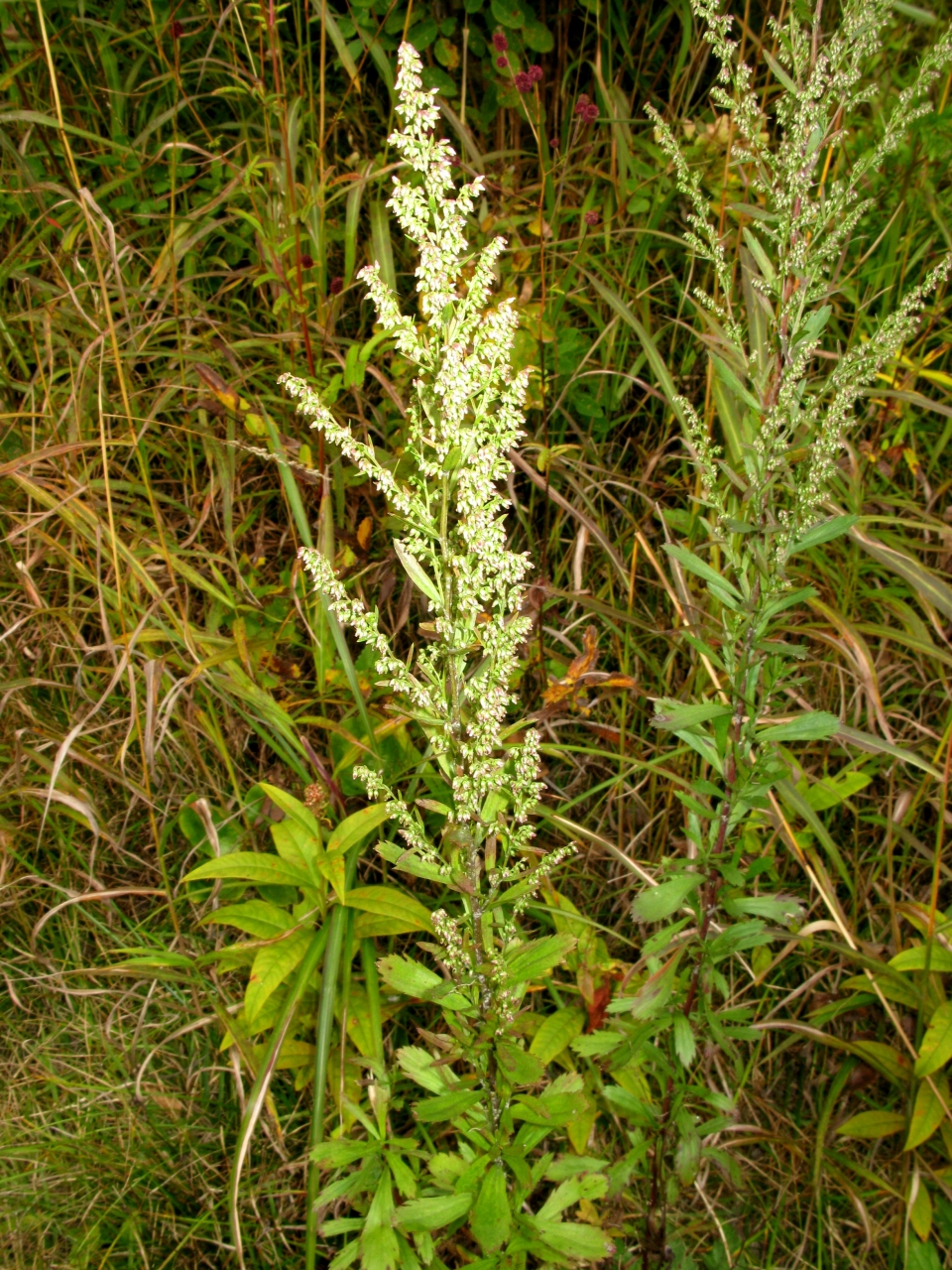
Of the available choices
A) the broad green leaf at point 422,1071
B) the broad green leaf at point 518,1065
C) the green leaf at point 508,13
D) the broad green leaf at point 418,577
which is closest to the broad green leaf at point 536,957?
the broad green leaf at point 518,1065

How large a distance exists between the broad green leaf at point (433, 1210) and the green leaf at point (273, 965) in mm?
503

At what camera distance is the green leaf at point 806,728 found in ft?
5.56

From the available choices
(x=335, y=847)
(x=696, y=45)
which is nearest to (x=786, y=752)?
(x=335, y=847)

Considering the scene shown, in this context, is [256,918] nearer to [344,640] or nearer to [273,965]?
[273,965]

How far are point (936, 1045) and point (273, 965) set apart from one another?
1412 millimetres

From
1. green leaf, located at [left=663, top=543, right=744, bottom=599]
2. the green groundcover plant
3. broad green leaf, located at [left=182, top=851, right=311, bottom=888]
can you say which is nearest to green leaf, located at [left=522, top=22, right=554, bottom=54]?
the green groundcover plant

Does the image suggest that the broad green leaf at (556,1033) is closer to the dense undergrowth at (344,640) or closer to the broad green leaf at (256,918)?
the dense undergrowth at (344,640)

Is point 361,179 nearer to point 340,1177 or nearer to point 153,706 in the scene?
point 153,706

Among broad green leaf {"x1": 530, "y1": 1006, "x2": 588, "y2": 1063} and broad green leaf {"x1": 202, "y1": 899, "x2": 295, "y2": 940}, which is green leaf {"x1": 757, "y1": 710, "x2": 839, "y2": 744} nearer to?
broad green leaf {"x1": 530, "y1": 1006, "x2": 588, "y2": 1063}

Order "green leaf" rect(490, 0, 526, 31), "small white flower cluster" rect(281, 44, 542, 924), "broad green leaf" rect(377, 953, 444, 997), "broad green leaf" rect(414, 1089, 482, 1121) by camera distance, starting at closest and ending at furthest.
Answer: "small white flower cluster" rect(281, 44, 542, 924) < "broad green leaf" rect(414, 1089, 482, 1121) < "broad green leaf" rect(377, 953, 444, 997) < "green leaf" rect(490, 0, 526, 31)

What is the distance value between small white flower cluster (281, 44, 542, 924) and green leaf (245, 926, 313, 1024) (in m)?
0.63

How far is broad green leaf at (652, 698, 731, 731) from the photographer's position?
1705mm

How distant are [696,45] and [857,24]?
5.43ft

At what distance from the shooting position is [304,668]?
2.71m
